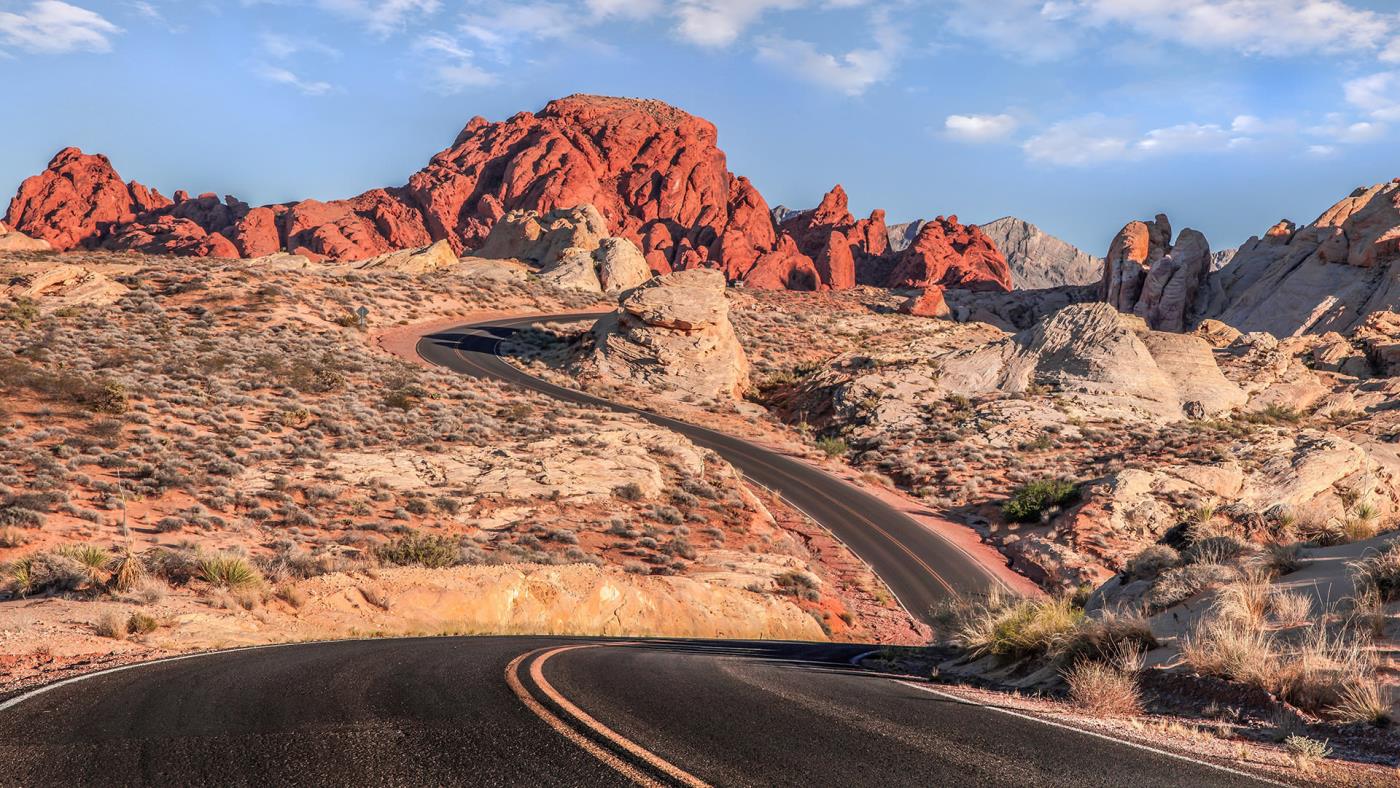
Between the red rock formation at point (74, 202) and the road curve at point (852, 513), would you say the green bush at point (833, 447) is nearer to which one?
the road curve at point (852, 513)

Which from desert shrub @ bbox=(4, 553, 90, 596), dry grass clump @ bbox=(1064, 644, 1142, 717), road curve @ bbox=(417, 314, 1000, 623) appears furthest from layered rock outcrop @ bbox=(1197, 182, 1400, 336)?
desert shrub @ bbox=(4, 553, 90, 596)

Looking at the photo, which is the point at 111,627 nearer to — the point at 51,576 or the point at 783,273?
the point at 51,576

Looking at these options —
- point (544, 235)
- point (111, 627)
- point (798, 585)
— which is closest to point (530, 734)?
point (111, 627)

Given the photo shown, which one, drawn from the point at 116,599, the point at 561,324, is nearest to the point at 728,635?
the point at 116,599

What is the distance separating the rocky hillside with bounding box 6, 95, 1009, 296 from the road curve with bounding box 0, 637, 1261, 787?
12826 cm

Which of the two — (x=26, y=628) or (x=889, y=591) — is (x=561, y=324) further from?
(x=26, y=628)

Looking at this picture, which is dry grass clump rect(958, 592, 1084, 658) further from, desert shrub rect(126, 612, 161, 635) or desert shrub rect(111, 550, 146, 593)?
desert shrub rect(111, 550, 146, 593)

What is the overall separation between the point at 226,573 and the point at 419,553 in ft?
18.1

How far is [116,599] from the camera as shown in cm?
1480

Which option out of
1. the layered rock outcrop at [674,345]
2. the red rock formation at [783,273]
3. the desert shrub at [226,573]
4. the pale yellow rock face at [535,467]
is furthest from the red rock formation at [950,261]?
the desert shrub at [226,573]

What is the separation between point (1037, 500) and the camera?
3631 cm

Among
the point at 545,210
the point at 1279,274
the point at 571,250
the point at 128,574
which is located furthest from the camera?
the point at 545,210

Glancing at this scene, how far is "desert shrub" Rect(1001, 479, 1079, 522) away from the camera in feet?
117

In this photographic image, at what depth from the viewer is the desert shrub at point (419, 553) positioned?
21.6m
